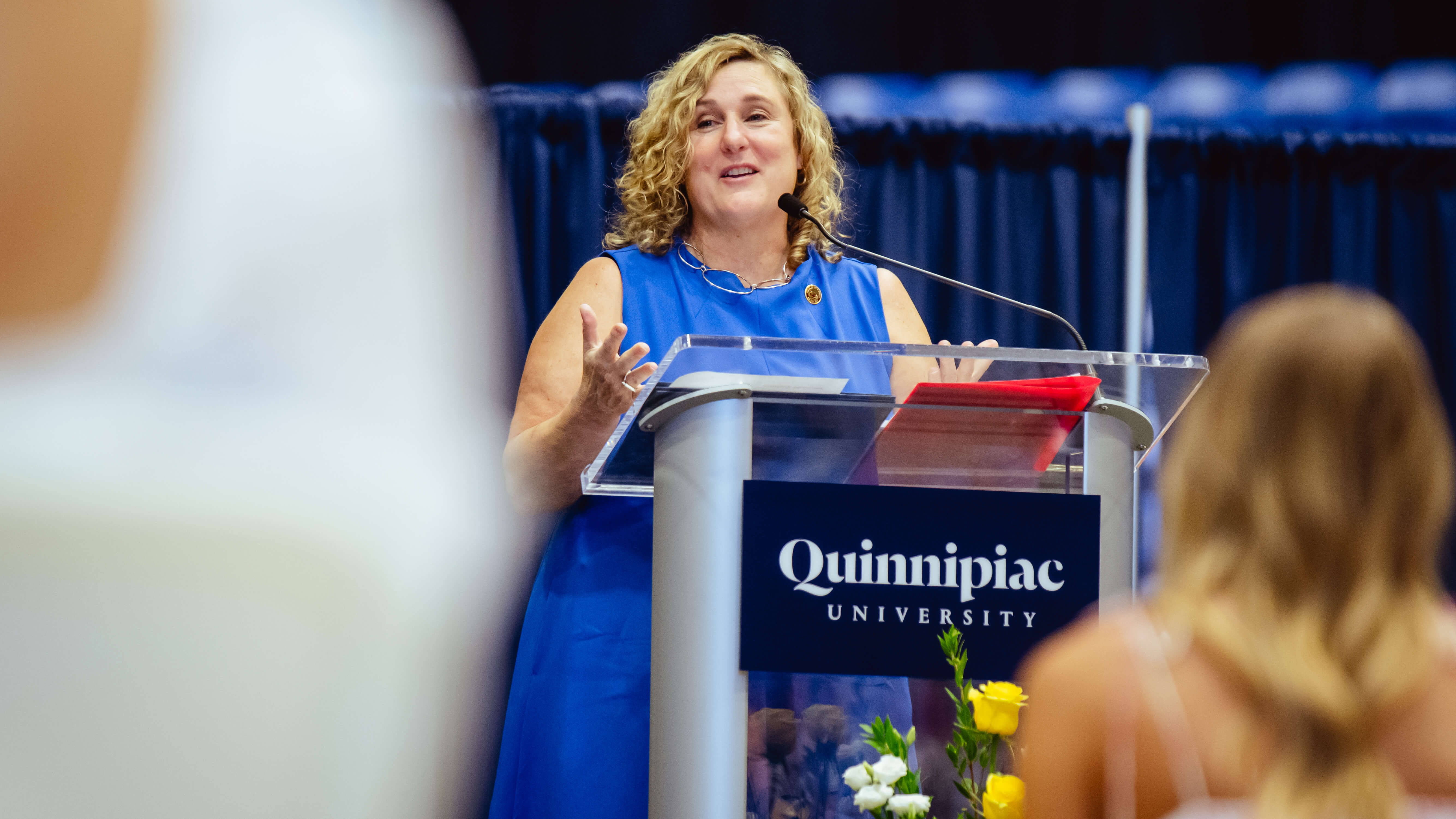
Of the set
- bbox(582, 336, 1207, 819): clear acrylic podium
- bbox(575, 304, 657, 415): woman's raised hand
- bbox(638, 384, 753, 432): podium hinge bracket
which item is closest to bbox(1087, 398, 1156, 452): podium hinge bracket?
bbox(582, 336, 1207, 819): clear acrylic podium

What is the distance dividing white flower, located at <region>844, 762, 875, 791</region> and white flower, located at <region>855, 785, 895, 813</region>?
2 cm

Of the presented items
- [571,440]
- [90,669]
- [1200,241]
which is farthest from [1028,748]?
[1200,241]

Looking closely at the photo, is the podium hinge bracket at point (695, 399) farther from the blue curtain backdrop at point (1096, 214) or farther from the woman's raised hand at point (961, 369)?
the blue curtain backdrop at point (1096, 214)

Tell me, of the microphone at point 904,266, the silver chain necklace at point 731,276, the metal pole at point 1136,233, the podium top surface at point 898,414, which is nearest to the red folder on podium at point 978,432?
the podium top surface at point 898,414

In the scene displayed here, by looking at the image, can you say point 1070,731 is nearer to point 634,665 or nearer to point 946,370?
point 946,370

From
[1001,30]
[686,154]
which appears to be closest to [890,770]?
[686,154]

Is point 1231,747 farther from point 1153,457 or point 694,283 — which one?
point 1153,457

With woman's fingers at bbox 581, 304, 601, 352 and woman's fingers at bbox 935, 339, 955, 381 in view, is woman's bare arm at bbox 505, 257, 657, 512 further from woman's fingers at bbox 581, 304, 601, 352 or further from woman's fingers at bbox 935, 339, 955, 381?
woman's fingers at bbox 935, 339, 955, 381

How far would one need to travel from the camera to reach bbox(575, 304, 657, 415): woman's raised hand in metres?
1.23

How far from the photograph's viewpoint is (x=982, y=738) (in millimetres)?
994

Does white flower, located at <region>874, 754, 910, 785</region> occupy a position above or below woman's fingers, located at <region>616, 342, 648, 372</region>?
below

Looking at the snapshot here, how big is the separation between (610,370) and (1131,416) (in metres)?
0.55

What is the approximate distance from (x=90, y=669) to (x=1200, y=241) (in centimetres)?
363

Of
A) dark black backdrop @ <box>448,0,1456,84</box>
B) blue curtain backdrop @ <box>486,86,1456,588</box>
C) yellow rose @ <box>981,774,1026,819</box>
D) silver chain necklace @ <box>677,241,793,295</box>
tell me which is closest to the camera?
yellow rose @ <box>981,774,1026,819</box>
